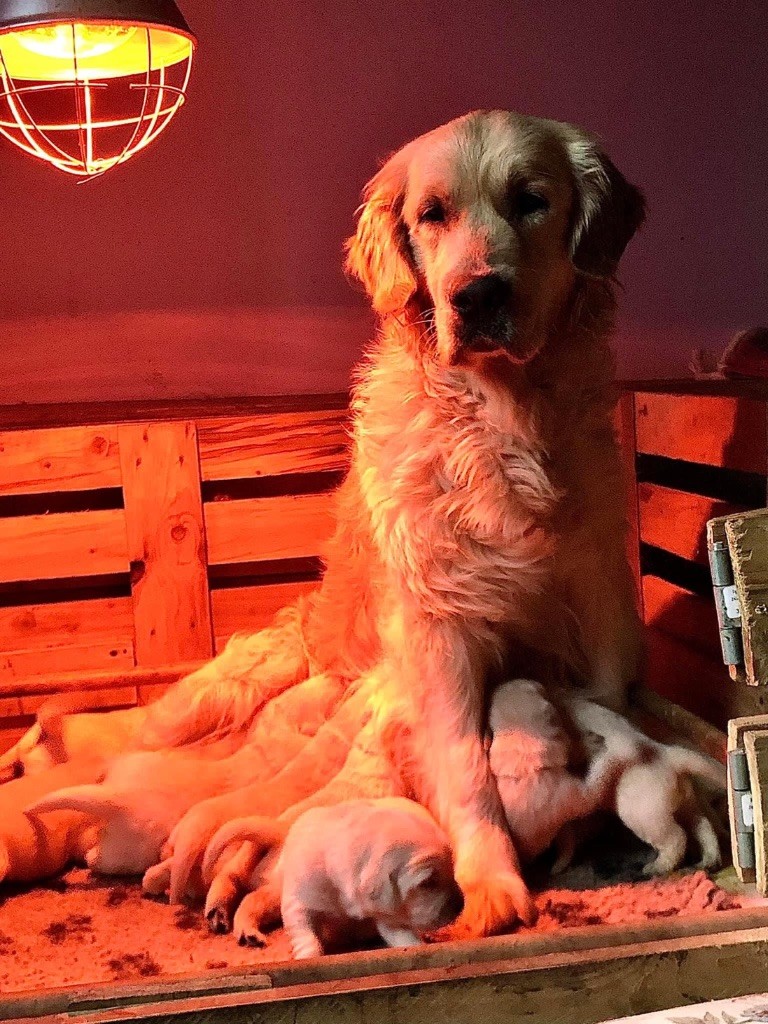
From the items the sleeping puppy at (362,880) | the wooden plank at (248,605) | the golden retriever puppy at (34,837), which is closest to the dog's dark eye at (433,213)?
the sleeping puppy at (362,880)

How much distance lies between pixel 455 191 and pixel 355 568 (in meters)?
0.67

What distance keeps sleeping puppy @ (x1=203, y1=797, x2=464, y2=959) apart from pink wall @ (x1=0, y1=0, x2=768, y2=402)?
1350mm

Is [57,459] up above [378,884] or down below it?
above

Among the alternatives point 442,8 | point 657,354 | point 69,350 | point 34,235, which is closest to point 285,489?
point 69,350

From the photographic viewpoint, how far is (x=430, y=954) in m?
1.16

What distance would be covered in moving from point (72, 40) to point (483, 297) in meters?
0.78

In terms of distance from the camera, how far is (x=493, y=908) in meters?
1.37

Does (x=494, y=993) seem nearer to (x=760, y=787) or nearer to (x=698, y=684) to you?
(x=760, y=787)

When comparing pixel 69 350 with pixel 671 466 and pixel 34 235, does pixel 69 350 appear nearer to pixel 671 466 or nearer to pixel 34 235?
pixel 34 235

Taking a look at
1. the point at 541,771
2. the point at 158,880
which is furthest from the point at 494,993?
the point at 158,880

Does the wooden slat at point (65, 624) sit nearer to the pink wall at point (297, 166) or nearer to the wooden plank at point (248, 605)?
the wooden plank at point (248, 605)

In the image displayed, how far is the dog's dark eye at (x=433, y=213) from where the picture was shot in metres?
1.55

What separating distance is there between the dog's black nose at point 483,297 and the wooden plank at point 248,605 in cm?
95

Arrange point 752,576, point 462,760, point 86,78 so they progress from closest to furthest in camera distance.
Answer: point 752,576 < point 462,760 < point 86,78
